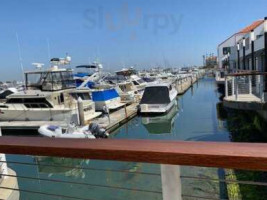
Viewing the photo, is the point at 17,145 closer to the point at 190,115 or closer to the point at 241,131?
the point at 241,131

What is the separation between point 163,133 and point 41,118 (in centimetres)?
681

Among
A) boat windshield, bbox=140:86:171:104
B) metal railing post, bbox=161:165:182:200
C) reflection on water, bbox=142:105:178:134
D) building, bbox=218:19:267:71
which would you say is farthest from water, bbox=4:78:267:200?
building, bbox=218:19:267:71

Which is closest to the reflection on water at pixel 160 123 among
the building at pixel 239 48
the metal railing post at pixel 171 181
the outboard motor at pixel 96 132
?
the outboard motor at pixel 96 132

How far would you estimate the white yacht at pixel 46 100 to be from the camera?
16203 millimetres

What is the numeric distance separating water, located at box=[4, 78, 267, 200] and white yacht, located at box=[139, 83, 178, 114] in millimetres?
A: 600

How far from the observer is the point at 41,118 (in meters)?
16.4

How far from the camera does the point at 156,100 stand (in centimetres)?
2128

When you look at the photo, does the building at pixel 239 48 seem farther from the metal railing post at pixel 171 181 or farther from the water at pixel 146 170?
the metal railing post at pixel 171 181

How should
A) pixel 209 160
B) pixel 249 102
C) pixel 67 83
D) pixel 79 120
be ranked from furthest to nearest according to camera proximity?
pixel 67 83 < pixel 79 120 < pixel 249 102 < pixel 209 160

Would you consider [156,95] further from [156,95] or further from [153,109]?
[153,109]

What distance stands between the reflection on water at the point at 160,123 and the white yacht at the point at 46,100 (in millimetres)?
3353

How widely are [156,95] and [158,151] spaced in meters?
20.2

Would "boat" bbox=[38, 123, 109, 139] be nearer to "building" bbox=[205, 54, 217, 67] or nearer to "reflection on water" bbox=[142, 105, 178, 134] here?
"reflection on water" bbox=[142, 105, 178, 134]

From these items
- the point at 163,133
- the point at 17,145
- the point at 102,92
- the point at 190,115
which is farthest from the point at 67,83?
the point at 17,145
